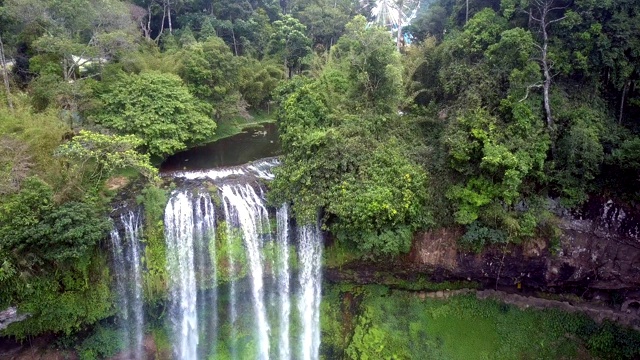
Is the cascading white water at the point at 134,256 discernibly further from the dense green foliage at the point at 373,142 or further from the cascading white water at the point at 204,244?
the cascading white water at the point at 204,244

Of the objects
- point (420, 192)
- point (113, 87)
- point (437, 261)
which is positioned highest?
point (113, 87)

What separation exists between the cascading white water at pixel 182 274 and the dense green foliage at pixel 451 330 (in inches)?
196

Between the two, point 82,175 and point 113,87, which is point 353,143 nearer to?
point 82,175

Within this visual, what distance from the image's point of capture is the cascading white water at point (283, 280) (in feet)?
50.1

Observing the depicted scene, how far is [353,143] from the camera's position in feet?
48.8

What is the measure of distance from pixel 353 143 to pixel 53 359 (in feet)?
41.5

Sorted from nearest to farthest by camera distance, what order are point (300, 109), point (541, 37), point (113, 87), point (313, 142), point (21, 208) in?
1. point (21, 208)
2. point (313, 142)
3. point (541, 37)
4. point (300, 109)
5. point (113, 87)

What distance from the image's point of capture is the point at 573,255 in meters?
15.2

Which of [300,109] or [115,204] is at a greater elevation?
[300,109]

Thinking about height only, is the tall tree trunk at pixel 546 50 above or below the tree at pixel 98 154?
above

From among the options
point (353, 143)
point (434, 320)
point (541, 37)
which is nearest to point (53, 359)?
point (353, 143)

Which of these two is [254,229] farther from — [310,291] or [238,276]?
[310,291]

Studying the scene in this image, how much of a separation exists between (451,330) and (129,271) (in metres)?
12.0

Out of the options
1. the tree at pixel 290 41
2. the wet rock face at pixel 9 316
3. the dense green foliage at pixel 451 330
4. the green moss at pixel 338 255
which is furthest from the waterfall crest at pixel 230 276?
the tree at pixel 290 41
